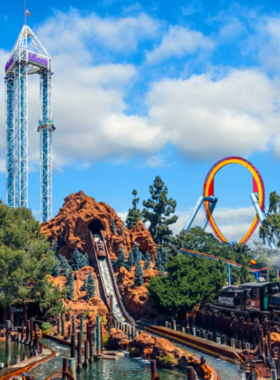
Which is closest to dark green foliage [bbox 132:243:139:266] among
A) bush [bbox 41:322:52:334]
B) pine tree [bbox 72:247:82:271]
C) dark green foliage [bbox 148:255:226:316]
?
pine tree [bbox 72:247:82:271]

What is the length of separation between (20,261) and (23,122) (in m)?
49.0

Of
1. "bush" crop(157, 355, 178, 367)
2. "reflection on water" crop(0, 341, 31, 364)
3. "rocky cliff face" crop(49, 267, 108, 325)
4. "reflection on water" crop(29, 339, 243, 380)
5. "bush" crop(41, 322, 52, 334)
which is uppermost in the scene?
"rocky cliff face" crop(49, 267, 108, 325)

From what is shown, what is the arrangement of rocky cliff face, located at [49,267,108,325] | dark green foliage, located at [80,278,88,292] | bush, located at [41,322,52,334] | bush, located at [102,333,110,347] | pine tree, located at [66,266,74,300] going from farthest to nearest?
dark green foliage, located at [80,278,88,292]
pine tree, located at [66,266,74,300]
rocky cliff face, located at [49,267,108,325]
bush, located at [41,322,52,334]
bush, located at [102,333,110,347]

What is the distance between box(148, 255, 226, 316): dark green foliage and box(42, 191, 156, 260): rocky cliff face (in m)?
12.7

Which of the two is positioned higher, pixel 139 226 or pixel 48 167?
pixel 48 167

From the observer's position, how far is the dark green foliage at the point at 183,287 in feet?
142

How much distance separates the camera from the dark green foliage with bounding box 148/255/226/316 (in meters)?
43.2

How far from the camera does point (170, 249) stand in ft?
216

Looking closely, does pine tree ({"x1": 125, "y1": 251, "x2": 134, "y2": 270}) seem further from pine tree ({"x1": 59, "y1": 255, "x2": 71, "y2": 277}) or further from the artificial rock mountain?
pine tree ({"x1": 59, "y1": 255, "x2": 71, "y2": 277})

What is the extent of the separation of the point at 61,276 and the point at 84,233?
732cm

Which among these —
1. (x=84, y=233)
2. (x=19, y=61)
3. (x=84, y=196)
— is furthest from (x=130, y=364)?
(x=19, y=61)

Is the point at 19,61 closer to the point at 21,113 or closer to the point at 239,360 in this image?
the point at 21,113

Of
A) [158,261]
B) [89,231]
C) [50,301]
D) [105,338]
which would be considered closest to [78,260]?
[89,231]

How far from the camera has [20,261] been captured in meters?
42.2
